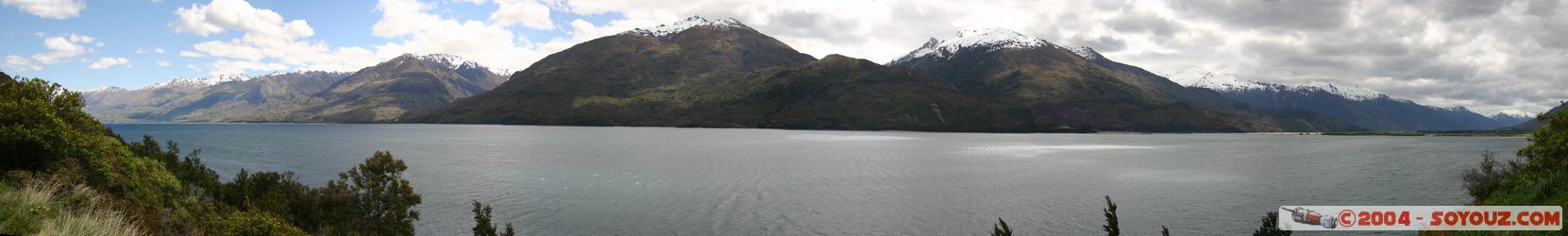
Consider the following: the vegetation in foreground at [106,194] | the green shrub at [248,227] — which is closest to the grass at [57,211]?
the vegetation in foreground at [106,194]

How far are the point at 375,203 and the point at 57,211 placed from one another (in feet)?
49.3

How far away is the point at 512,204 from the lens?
174 ft

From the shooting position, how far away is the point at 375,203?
→ 34469mm

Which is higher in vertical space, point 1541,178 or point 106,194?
point 1541,178

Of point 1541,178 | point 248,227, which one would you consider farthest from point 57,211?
point 1541,178

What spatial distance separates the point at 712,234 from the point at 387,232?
1704 centimetres

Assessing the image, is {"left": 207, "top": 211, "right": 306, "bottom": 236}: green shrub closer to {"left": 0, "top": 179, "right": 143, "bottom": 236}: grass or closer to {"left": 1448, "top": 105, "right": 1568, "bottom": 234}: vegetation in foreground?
{"left": 0, "top": 179, "right": 143, "bottom": 236}: grass

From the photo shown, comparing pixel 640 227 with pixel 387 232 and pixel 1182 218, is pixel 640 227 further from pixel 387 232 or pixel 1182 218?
pixel 1182 218

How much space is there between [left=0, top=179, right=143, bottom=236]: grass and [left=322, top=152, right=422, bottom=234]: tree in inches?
421

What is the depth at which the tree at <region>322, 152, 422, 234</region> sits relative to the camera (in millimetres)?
33250

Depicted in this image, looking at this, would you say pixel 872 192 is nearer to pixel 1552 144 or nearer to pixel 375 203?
pixel 375 203

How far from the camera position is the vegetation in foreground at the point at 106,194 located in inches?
750

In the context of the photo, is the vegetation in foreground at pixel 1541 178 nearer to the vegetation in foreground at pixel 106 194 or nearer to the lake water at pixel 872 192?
the lake water at pixel 872 192

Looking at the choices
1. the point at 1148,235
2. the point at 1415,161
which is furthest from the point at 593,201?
the point at 1415,161
